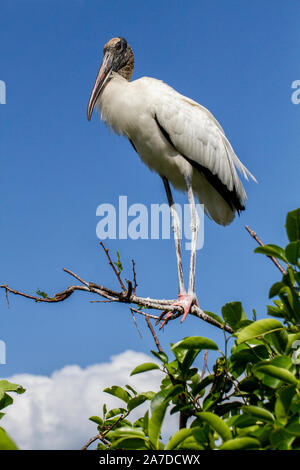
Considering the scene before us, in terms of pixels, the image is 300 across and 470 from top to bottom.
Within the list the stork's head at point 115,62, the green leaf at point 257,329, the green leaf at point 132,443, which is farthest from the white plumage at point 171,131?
the green leaf at point 132,443

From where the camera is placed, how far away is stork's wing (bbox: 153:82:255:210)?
18.9 feet

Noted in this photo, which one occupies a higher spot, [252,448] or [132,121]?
[132,121]

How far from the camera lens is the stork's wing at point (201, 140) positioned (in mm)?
5770

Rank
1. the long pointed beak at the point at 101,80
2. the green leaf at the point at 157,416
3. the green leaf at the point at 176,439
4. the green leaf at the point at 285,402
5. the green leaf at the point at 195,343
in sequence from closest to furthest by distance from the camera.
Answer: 1. the green leaf at the point at 285,402
2. the green leaf at the point at 176,439
3. the green leaf at the point at 157,416
4. the green leaf at the point at 195,343
5. the long pointed beak at the point at 101,80

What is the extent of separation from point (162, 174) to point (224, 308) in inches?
151

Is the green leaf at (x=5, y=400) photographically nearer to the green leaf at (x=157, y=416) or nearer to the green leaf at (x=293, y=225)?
the green leaf at (x=157, y=416)

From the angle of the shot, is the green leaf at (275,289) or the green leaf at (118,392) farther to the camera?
the green leaf at (118,392)

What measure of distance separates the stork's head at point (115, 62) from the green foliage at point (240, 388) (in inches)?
171

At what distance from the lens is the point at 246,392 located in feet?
7.65

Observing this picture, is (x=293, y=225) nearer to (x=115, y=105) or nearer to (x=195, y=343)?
(x=195, y=343)

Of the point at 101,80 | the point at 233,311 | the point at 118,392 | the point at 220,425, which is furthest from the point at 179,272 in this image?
the point at 220,425

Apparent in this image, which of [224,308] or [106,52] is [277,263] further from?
[106,52]
